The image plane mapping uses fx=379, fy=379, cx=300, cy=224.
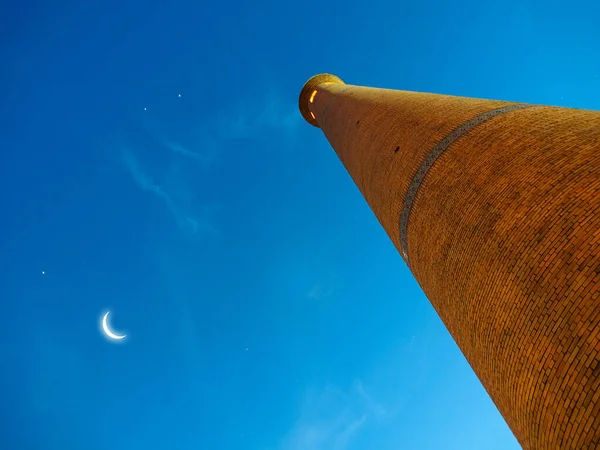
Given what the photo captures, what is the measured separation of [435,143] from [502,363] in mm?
3392

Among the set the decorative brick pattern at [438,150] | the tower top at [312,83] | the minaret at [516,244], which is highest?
the tower top at [312,83]

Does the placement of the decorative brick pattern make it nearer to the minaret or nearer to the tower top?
the minaret

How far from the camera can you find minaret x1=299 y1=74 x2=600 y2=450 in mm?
3145

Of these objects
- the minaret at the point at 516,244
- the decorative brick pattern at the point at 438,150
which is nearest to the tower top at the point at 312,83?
the minaret at the point at 516,244

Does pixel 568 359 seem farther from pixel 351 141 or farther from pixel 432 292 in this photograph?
pixel 351 141

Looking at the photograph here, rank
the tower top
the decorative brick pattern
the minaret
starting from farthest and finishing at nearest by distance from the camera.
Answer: the tower top, the decorative brick pattern, the minaret

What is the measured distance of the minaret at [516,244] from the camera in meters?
3.15

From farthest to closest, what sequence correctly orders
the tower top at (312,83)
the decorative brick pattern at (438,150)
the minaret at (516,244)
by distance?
the tower top at (312,83), the decorative brick pattern at (438,150), the minaret at (516,244)

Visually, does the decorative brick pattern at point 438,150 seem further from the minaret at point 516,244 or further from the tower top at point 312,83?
the tower top at point 312,83

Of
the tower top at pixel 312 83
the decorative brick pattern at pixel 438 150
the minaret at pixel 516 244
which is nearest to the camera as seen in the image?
the minaret at pixel 516 244

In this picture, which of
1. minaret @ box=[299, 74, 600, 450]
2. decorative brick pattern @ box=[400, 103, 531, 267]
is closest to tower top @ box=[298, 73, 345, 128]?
minaret @ box=[299, 74, 600, 450]

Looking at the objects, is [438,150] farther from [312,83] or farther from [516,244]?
[312,83]

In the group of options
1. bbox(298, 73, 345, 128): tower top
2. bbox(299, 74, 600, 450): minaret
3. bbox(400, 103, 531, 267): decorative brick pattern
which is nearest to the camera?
bbox(299, 74, 600, 450): minaret

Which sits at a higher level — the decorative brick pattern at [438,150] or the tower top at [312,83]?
the tower top at [312,83]
